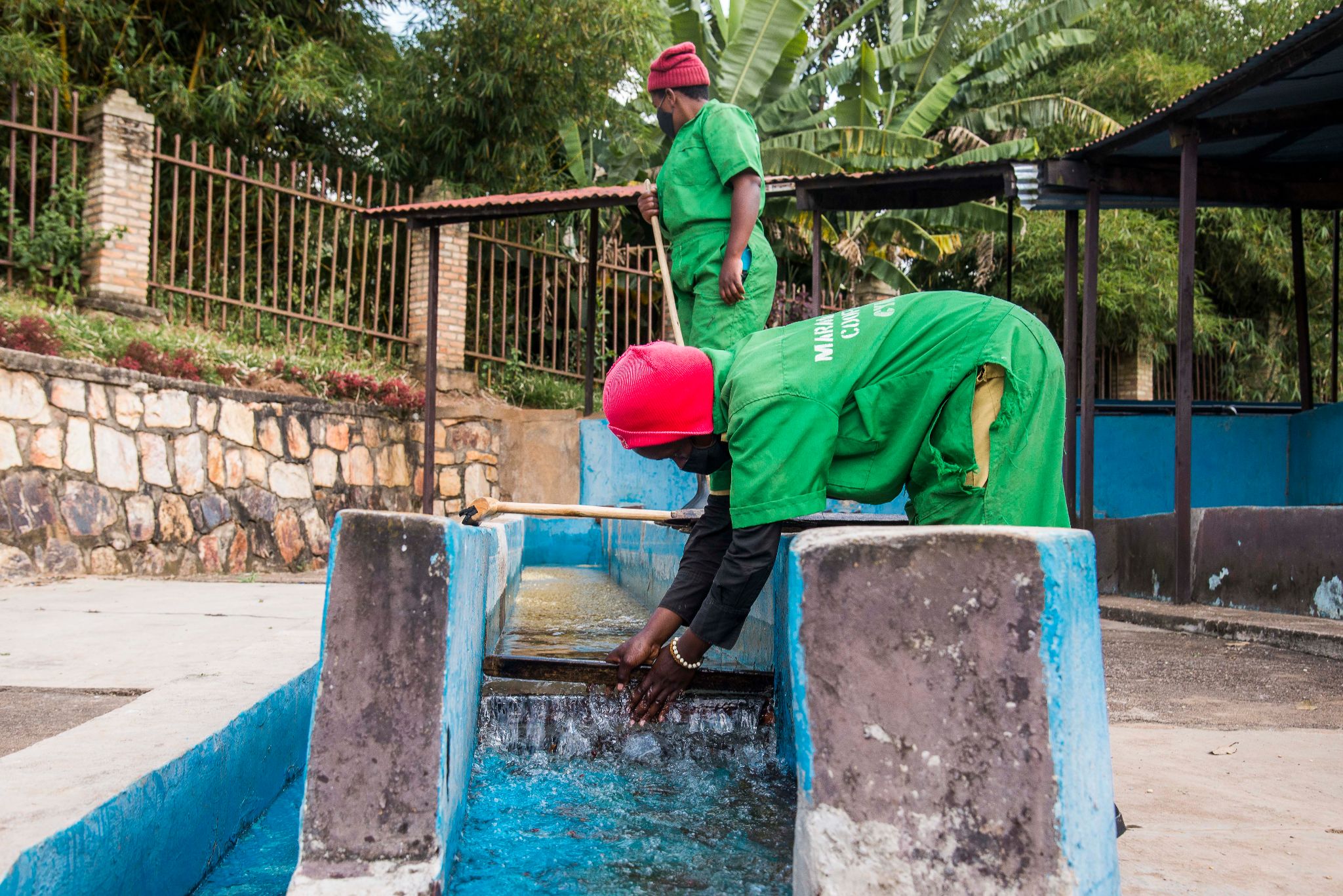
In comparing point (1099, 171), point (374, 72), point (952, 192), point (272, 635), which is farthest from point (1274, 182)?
point (374, 72)

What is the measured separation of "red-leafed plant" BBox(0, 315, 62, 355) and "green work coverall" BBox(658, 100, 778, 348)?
15.4 feet

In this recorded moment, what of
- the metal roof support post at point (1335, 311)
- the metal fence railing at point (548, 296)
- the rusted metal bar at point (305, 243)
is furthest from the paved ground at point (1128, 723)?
the metal fence railing at point (548, 296)

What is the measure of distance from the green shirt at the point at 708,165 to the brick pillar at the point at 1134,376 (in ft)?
44.8

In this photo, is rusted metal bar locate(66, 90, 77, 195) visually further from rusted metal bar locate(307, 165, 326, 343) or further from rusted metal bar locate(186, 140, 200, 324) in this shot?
rusted metal bar locate(307, 165, 326, 343)

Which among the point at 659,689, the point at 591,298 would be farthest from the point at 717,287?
the point at 591,298

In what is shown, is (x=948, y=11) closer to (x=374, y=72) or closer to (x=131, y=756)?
(x=374, y=72)

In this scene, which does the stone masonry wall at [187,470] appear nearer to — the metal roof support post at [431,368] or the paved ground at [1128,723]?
the metal roof support post at [431,368]

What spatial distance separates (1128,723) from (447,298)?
8.23 meters

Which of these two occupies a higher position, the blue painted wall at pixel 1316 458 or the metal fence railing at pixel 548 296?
the metal fence railing at pixel 548 296

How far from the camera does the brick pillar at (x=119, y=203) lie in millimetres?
8242

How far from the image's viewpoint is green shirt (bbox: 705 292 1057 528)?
204 cm

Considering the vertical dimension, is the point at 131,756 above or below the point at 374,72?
below

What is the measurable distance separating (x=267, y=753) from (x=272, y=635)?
110 centimetres

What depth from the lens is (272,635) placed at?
3.45 metres
